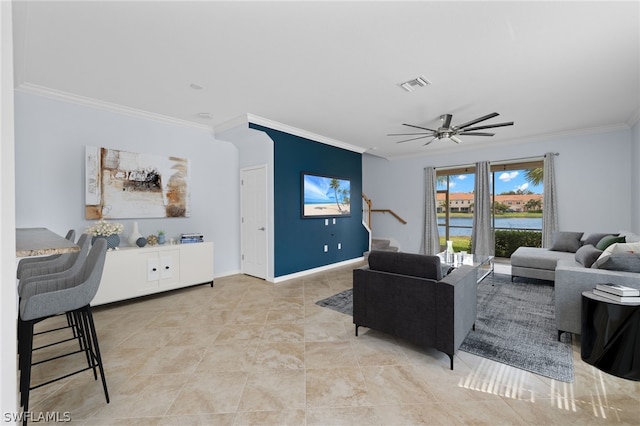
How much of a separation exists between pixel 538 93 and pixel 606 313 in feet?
8.81

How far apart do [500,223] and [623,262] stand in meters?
4.19

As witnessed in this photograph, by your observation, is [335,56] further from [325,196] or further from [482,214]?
[482,214]

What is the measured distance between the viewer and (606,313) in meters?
2.17

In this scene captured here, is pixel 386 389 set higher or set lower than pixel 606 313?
lower

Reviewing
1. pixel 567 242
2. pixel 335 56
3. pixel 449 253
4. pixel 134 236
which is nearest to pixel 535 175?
pixel 567 242

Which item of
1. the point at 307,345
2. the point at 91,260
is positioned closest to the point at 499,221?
the point at 307,345

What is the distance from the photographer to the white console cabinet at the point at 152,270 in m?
3.46

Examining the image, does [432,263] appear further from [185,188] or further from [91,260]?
[185,188]

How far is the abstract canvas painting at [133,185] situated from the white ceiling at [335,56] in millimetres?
721

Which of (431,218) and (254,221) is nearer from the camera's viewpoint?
(254,221)

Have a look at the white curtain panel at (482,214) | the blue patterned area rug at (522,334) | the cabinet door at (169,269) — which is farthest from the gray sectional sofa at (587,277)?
the cabinet door at (169,269)

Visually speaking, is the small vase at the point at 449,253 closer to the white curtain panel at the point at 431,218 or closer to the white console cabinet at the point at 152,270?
the white curtain panel at the point at 431,218

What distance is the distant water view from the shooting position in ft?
20.1

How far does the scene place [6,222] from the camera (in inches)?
39.0
